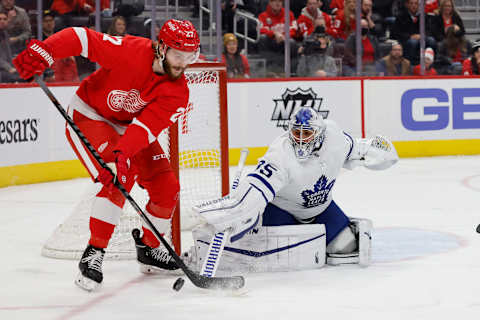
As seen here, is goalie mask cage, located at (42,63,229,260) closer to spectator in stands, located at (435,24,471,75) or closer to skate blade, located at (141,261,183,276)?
→ skate blade, located at (141,261,183,276)

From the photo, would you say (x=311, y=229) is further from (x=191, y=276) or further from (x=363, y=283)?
(x=191, y=276)

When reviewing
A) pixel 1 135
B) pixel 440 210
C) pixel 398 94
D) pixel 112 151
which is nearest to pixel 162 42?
pixel 112 151

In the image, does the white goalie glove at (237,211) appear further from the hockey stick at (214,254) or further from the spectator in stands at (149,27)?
the spectator in stands at (149,27)

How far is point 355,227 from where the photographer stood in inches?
145

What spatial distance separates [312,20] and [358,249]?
4594mm

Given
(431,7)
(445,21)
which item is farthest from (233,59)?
(445,21)

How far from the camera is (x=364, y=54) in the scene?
8.05 metres

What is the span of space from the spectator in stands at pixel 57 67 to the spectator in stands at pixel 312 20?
2.12 metres

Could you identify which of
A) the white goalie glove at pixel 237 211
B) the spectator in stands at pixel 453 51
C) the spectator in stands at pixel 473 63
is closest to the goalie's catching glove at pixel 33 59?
the white goalie glove at pixel 237 211

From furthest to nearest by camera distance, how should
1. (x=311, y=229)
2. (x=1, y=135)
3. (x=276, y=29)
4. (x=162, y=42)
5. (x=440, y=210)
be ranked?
(x=276, y=29)
(x=1, y=135)
(x=440, y=210)
(x=311, y=229)
(x=162, y=42)

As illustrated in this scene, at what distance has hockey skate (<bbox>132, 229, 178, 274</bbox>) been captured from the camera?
11.6 ft

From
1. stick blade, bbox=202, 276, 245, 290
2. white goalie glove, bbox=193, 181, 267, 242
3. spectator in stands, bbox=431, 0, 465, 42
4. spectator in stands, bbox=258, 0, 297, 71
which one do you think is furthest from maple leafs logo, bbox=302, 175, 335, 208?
spectator in stands, bbox=431, 0, 465, 42

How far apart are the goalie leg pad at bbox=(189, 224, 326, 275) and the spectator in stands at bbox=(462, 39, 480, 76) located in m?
5.13

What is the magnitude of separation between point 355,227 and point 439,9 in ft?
16.8
